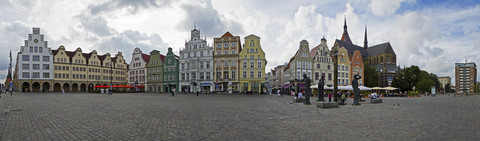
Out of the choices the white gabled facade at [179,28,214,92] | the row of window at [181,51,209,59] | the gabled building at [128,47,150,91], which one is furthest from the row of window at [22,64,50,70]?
the row of window at [181,51,209,59]

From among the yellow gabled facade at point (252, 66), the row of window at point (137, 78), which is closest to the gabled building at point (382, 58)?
the yellow gabled facade at point (252, 66)

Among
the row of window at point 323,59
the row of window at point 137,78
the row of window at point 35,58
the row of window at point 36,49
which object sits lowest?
the row of window at point 137,78

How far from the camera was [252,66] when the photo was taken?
2480 inches

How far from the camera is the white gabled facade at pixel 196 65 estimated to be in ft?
219

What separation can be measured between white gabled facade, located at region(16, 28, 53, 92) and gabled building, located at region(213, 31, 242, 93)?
45943mm

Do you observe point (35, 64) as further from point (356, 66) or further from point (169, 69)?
point (356, 66)

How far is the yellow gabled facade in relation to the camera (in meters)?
62.7

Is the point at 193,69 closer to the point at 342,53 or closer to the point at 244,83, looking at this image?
the point at 244,83

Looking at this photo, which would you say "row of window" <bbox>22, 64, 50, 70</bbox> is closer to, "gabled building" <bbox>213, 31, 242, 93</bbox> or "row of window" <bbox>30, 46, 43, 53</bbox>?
"row of window" <bbox>30, 46, 43, 53</bbox>

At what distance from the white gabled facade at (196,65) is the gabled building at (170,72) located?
182 cm

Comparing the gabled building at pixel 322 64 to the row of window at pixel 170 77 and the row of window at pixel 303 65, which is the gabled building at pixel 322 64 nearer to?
the row of window at pixel 303 65

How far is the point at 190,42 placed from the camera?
229ft

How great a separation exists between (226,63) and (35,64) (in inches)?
1989

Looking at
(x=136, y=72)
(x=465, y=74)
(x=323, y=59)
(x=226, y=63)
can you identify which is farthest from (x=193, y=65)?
(x=465, y=74)
